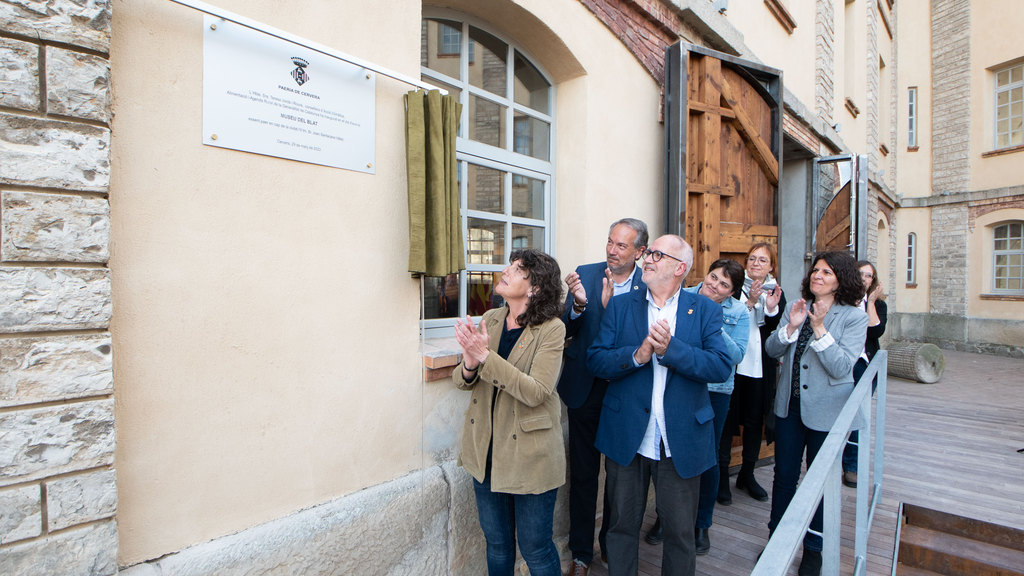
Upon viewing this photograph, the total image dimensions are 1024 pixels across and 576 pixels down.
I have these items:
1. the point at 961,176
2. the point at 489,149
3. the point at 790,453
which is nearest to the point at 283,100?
the point at 489,149

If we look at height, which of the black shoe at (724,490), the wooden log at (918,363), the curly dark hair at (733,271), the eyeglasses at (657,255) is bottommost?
the black shoe at (724,490)

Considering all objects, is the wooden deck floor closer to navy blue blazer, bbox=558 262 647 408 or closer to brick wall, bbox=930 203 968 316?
navy blue blazer, bbox=558 262 647 408

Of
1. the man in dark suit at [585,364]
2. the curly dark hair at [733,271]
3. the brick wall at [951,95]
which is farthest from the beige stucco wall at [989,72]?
the man in dark suit at [585,364]

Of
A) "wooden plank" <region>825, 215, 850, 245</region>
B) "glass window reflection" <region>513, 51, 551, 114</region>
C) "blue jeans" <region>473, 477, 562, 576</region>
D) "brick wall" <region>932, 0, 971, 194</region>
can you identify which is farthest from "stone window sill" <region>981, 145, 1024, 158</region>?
"blue jeans" <region>473, 477, 562, 576</region>

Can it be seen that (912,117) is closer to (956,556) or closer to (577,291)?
(956,556)

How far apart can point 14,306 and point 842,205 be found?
305 inches

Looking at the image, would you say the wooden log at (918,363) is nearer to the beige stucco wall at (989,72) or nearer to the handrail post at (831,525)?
the beige stucco wall at (989,72)

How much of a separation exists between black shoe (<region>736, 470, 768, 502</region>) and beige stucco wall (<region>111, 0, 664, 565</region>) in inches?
101

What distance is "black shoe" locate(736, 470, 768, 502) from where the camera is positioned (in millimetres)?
3928

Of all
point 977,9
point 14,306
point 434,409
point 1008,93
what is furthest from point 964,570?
point 977,9

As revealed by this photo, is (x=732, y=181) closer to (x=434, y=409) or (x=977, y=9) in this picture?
(x=434, y=409)

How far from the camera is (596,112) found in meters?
3.73

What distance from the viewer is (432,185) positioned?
2.43m

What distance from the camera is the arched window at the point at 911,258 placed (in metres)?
14.5
